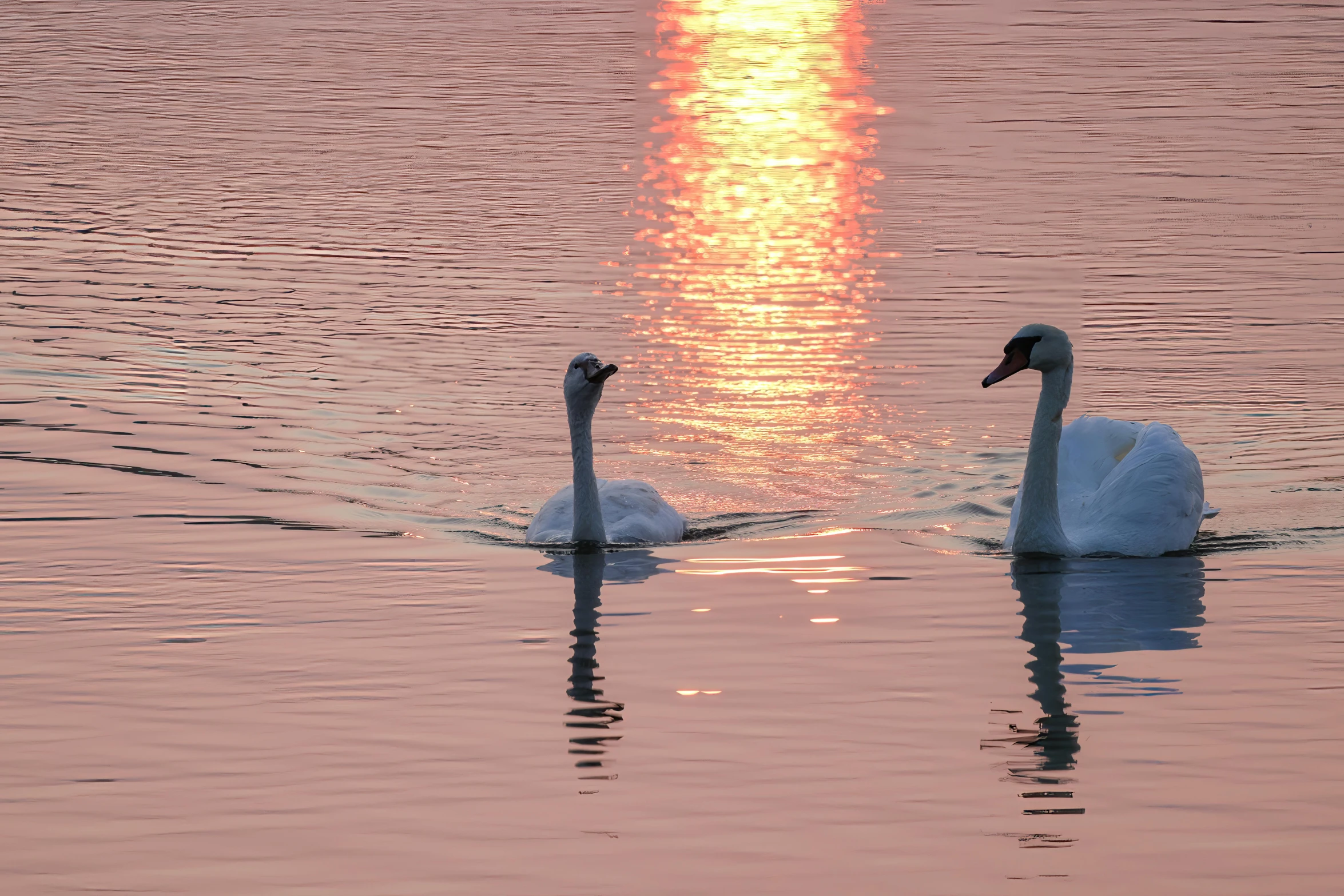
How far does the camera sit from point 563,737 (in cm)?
899

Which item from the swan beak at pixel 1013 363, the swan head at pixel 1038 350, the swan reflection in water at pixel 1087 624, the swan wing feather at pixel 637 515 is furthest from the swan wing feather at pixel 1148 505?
the swan wing feather at pixel 637 515

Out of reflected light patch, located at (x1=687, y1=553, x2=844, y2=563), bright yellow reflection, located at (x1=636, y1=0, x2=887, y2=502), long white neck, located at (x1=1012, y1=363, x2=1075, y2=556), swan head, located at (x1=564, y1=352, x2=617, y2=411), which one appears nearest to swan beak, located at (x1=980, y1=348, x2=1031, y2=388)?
long white neck, located at (x1=1012, y1=363, x2=1075, y2=556)

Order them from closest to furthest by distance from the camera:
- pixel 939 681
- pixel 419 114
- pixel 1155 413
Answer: pixel 939 681, pixel 1155 413, pixel 419 114

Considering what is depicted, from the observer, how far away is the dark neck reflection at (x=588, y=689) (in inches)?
344

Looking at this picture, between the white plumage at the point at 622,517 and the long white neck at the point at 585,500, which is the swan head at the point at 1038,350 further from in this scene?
the long white neck at the point at 585,500

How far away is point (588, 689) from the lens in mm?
9773

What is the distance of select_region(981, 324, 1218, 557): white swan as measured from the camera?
12.9 meters

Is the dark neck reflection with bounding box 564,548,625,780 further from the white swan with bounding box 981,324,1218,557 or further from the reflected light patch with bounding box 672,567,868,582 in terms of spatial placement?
the white swan with bounding box 981,324,1218,557

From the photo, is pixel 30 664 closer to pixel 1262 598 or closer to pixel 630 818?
pixel 630 818

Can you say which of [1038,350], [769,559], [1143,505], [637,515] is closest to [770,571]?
[769,559]

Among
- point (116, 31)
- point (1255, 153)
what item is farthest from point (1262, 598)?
point (116, 31)

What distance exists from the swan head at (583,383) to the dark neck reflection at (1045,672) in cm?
298

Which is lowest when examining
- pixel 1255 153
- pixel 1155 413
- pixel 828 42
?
pixel 1155 413

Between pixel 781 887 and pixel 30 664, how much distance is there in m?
4.68
